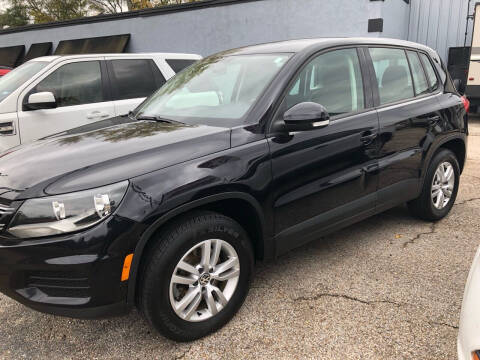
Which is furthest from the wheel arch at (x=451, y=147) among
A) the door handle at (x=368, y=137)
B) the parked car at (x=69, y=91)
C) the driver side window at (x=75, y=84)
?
the driver side window at (x=75, y=84)

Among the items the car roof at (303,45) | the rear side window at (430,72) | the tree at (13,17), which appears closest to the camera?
the car roof at (303,45)

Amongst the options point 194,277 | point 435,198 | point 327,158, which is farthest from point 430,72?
point 194,277

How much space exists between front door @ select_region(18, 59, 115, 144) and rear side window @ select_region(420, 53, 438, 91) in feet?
12.0

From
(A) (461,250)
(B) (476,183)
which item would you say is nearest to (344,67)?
(A) (461,250)

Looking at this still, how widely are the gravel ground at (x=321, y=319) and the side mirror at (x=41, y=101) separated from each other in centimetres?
251

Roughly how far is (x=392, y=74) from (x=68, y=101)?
12.4 ft

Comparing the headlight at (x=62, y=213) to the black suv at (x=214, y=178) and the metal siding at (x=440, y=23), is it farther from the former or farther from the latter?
the metal siding at (x=440, y=23)

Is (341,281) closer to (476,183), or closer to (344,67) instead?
(344,67)

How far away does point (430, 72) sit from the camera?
4000 mm

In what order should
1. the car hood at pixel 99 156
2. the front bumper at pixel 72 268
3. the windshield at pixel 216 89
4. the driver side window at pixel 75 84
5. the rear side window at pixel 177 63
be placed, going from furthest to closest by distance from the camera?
the rear side window at pixel 177 63
the driver side window at pixel 75 84
the windshield at pixel 216 89
the car hood at pixel 99 156
the front bumper at pixel 72 268

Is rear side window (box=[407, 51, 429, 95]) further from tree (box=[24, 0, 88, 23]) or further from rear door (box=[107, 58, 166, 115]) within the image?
tree (box=[24, 0, 88, 23])

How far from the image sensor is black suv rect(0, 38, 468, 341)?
6.66 ft

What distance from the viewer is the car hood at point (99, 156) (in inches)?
82.4

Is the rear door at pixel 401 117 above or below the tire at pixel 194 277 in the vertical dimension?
above
